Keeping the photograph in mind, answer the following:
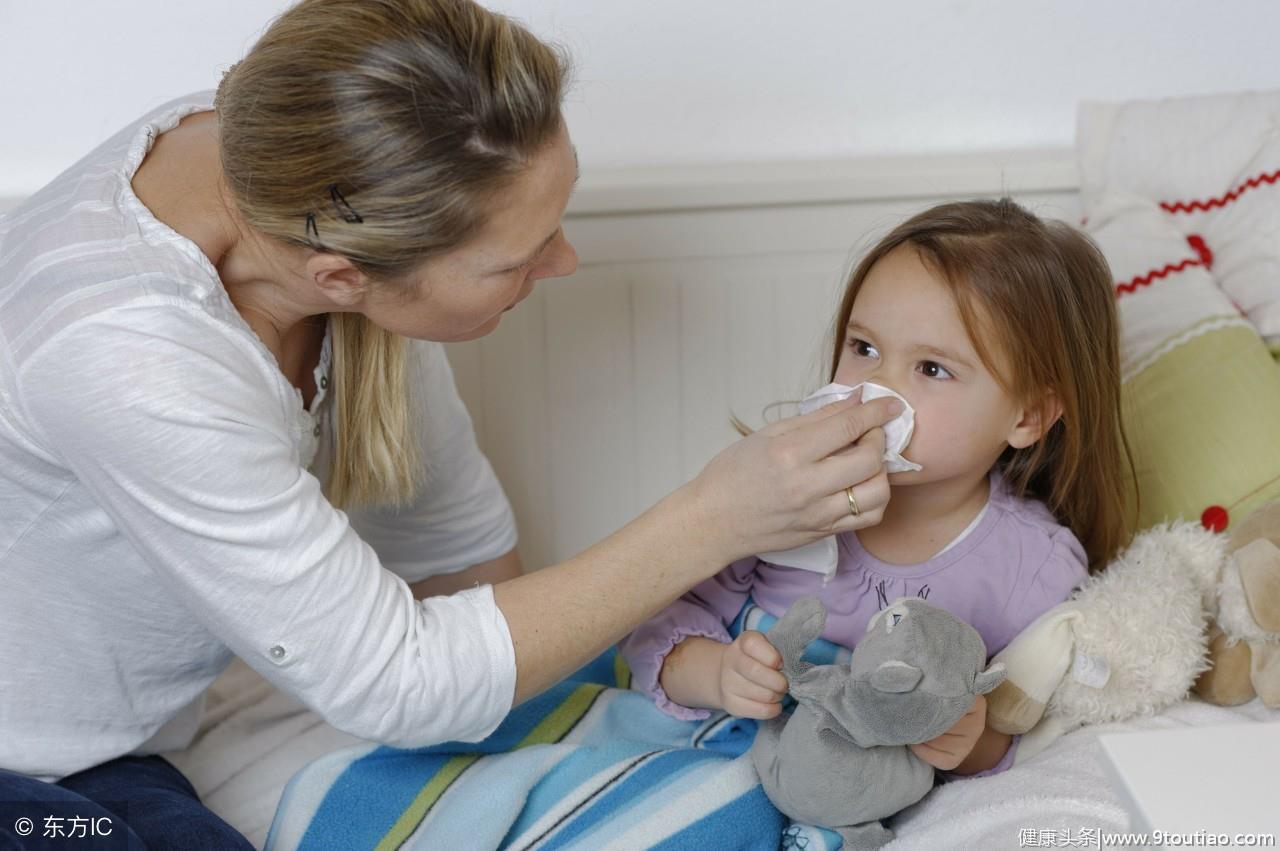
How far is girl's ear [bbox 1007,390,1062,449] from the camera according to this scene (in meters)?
1.27

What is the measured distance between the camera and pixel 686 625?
4.30 ft

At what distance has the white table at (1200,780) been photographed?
2.28 feet

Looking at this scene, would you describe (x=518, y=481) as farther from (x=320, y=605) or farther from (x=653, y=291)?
(x=320, y=605)

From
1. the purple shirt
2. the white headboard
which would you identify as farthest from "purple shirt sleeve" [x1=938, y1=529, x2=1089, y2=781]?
the white headboard

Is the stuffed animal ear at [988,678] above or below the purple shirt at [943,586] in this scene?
above

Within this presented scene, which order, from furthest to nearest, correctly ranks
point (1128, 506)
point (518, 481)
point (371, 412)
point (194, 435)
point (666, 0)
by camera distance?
1. point (518, 481)
2. point (666, 0)
3. point (1128, 506)
4. point (371, 412)
5. point (194, 435)

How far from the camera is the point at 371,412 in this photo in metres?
1.28

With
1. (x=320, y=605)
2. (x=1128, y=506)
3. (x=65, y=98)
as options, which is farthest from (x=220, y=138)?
(x=1128, y=506)

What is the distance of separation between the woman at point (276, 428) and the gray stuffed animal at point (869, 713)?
0.10 metres

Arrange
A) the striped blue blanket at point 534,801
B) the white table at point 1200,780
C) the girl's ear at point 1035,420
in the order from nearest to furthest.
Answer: the white table at point 1200,780, the striped blue blanket at point 534,801, the girl's ear at point 1035,420

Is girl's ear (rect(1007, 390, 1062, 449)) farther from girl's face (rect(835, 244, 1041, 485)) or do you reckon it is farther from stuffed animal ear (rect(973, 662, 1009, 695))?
stuffed animal ear (rect(973, 662, 1009, 695))

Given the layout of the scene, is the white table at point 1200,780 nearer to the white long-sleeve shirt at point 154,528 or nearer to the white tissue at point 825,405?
the white tissue at point 825,405

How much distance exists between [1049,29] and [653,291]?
63 cm

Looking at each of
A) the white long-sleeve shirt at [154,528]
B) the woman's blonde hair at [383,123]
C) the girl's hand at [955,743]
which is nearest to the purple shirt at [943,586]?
the girl's hand at [955,743]
